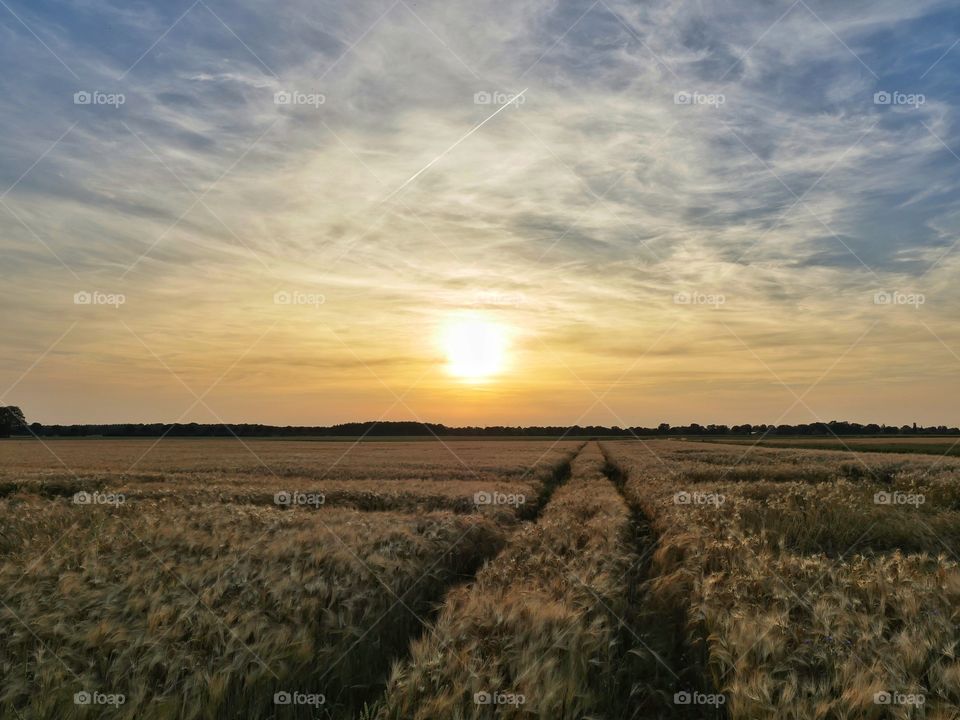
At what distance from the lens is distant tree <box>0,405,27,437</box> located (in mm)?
110625

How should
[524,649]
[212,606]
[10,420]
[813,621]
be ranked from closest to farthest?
[524,649] < [813,621] < [212,606] < [10,420]

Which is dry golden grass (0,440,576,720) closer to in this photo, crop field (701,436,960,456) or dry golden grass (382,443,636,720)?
dry golden grass (382,443,636,720)

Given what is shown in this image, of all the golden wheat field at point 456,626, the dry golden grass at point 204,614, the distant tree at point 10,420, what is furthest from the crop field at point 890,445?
the distant tree at point 10,420

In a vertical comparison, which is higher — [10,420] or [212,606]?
[10,420]

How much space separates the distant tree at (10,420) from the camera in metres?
111

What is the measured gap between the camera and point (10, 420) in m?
113

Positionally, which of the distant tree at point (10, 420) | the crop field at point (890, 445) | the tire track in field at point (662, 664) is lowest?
the tire track in field at point (662, 664)

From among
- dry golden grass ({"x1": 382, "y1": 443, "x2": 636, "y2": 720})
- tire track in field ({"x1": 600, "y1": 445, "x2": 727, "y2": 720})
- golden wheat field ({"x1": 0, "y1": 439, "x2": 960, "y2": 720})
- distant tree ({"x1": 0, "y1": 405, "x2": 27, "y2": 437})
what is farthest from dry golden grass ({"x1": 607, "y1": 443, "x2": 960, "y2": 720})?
distant tree ({"x1": 0, "y1": 405, "x2": 27, "y2": 437})

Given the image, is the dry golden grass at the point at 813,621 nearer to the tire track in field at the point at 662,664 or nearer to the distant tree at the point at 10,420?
the tire track in field at the point at 662,664

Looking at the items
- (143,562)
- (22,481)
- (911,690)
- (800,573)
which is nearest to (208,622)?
(143,562)

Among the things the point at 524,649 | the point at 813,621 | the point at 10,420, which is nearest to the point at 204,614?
the point at 524,649

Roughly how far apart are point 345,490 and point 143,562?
12407 mm

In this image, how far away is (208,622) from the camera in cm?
507

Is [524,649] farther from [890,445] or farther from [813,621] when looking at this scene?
[890,445]
